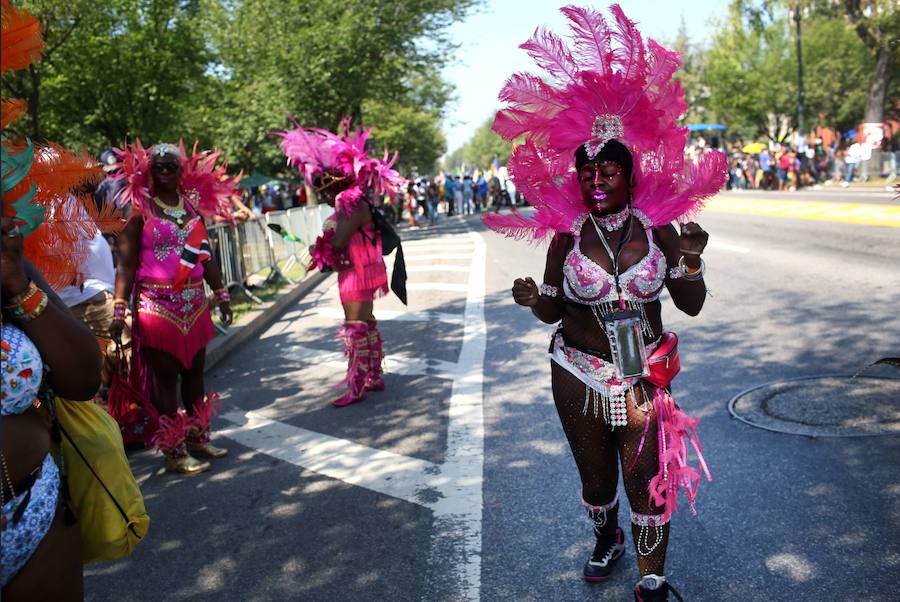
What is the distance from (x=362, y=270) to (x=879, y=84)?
32.7 meters

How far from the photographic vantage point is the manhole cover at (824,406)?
5.30m

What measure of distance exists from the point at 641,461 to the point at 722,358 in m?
4.28

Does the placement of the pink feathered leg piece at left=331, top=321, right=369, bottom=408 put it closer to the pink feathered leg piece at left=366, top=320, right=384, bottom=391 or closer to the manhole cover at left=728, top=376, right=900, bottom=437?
the pink feathered leg piece at left=366, top=320, right=384, bottom=391

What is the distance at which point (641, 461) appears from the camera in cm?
336

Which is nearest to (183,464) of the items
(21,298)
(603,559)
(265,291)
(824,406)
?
(603,559)

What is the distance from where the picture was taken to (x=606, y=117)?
350cm

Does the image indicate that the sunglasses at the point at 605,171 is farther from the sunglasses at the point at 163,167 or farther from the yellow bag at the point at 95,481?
the sunglasses at the point at 163,167

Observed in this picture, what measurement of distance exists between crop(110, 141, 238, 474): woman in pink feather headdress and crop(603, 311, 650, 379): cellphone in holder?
9.75ft

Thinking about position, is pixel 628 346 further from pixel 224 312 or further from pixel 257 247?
pixel 257 247

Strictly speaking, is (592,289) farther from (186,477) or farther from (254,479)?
(186,477)

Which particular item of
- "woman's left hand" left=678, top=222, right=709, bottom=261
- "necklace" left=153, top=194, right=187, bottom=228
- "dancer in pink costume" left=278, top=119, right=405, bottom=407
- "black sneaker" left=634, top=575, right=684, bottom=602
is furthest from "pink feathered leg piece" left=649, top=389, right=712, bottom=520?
"dancer in pink costume" left=278, top=119, right=405, bottom=407

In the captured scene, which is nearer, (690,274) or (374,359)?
(690,274)

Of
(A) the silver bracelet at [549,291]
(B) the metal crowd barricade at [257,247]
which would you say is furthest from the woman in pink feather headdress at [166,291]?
(B) the metal crowd barricade at [257,247]

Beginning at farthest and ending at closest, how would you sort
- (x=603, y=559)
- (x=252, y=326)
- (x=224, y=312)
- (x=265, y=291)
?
(x=265, y=291) < (x=252, y=326) < (x=224, y=312) < (x=603, y=559)
